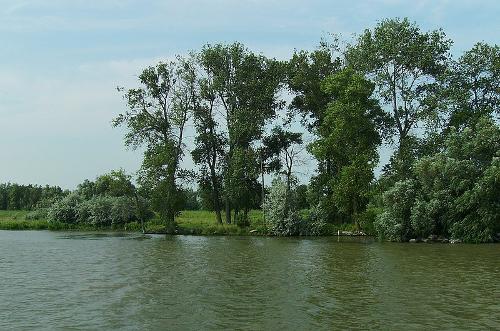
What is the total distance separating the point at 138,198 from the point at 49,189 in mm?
59942

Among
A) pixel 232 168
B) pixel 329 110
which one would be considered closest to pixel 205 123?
pixel 232 168

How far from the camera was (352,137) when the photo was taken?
51.9 m

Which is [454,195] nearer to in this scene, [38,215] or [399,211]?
[399,211]

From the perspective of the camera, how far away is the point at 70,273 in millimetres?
25375

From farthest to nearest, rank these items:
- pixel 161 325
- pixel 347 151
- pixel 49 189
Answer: pixel 49 189
pixel 347 151
pixel 161 325

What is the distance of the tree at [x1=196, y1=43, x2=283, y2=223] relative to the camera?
57.6 meters

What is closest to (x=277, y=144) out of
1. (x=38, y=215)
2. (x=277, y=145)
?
(x=277, y=145)

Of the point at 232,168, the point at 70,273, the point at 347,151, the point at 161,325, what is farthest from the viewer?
the point at 232,168

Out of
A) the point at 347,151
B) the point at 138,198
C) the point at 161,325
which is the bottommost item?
the point at 161,325

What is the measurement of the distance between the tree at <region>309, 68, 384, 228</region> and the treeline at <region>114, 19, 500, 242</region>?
0.38 feet

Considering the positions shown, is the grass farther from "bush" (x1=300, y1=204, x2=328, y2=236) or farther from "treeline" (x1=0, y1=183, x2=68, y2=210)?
"treeline" (x1=0, y1=183, x2=68, y2=210)

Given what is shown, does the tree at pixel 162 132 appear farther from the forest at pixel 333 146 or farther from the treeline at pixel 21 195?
the treeline at pixel 21 195

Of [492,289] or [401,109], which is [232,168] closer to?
[401,109]

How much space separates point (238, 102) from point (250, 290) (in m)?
41.2
